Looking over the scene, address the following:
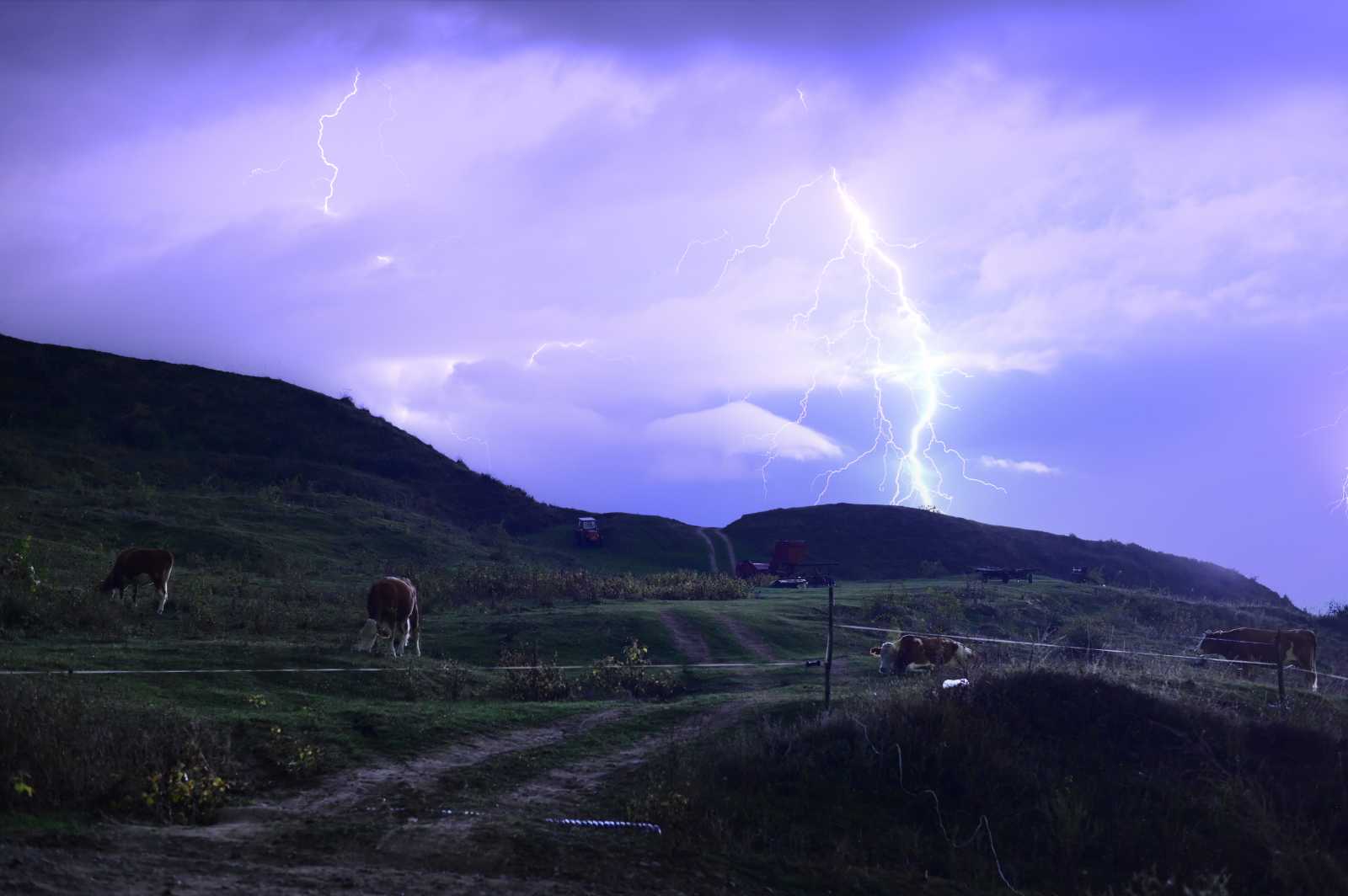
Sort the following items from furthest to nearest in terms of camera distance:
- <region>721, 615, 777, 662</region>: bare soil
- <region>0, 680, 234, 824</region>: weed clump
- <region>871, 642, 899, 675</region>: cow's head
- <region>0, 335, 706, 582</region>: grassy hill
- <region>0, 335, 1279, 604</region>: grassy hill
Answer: <region>0, 335, 1279, 604</region>: grassy hill < <region>0, 335, 706, 582</region>: grassy hill < <region>721, 615, 777, 662</region>: bare soil < <region>871, 642, 899, 675</region>: cow's head < <region>0, 680, 234, 824</region>: weed clump

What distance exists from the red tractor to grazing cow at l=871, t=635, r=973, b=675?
39292 mm

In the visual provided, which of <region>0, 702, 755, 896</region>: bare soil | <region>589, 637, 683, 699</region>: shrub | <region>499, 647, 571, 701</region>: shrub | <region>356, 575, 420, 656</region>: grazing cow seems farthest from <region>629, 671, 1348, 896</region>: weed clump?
<region>356, 575, 420, 656</region>: grazing cow

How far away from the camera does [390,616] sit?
66.2ft

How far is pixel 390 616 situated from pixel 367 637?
0.82 m

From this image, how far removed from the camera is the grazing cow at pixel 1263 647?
907 inches

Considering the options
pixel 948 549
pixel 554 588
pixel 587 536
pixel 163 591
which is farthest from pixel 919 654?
pixel 948 549

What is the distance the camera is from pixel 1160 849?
11445mm

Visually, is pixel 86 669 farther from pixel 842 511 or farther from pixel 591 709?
pixel 842 511

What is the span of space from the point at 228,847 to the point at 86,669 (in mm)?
7213

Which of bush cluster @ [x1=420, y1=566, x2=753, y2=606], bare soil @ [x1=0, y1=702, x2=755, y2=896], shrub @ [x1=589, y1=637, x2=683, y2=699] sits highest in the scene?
bush cluster @ [x1=420, y1=566, x2=753, y2=606]

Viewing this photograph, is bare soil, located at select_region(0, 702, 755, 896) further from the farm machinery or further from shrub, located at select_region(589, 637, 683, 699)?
the farm machinery

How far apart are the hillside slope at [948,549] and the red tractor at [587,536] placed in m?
9.15

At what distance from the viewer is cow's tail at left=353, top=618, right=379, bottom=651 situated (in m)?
19.3

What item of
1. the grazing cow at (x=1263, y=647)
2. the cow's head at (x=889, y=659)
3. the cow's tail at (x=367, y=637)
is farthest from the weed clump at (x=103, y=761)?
the grazing cow at (x=1263, y=647)
